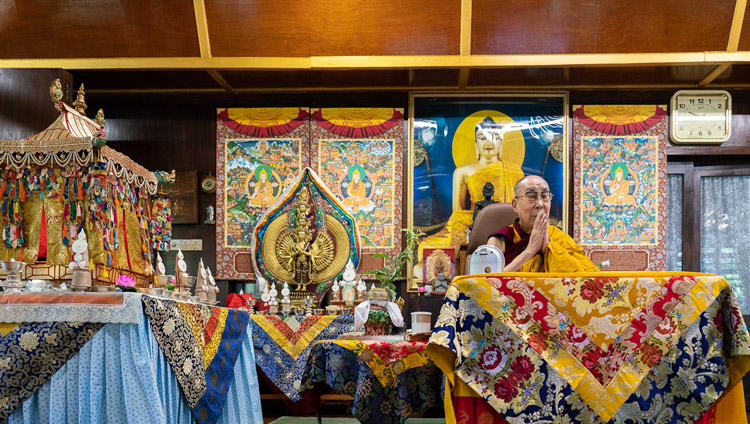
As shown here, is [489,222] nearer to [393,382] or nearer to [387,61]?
[393,382]

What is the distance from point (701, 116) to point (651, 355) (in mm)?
5110

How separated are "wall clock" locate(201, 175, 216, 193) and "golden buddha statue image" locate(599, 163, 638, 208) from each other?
137 inches

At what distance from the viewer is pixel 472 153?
716 cm

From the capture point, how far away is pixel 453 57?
6.55 meters

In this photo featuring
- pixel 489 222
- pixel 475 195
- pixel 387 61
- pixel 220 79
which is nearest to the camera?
pixel 489 222

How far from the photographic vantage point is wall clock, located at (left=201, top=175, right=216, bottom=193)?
23.9 feet

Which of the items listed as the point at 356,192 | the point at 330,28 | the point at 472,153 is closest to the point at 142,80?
the point at 330,28

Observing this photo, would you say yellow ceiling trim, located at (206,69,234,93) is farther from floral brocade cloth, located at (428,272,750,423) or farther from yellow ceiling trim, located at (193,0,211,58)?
floral brocade cloth, located at (428,272,750,423)

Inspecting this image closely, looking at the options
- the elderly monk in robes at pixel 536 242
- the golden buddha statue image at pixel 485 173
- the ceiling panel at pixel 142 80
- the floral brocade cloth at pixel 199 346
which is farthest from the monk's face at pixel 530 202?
the ceiling panel at pixel 142 80

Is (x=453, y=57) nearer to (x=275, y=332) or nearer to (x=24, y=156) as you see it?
(x=275, y=332)

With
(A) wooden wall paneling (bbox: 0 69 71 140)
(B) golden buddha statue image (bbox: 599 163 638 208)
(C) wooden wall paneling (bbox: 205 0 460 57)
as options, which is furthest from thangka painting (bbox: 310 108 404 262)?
(A) wooden wall paneling (bbox: 0 69 71 140)

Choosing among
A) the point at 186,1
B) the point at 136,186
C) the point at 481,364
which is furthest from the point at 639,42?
the point at 481,364

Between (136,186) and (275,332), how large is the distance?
6.26ft

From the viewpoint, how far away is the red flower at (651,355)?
101 inches
